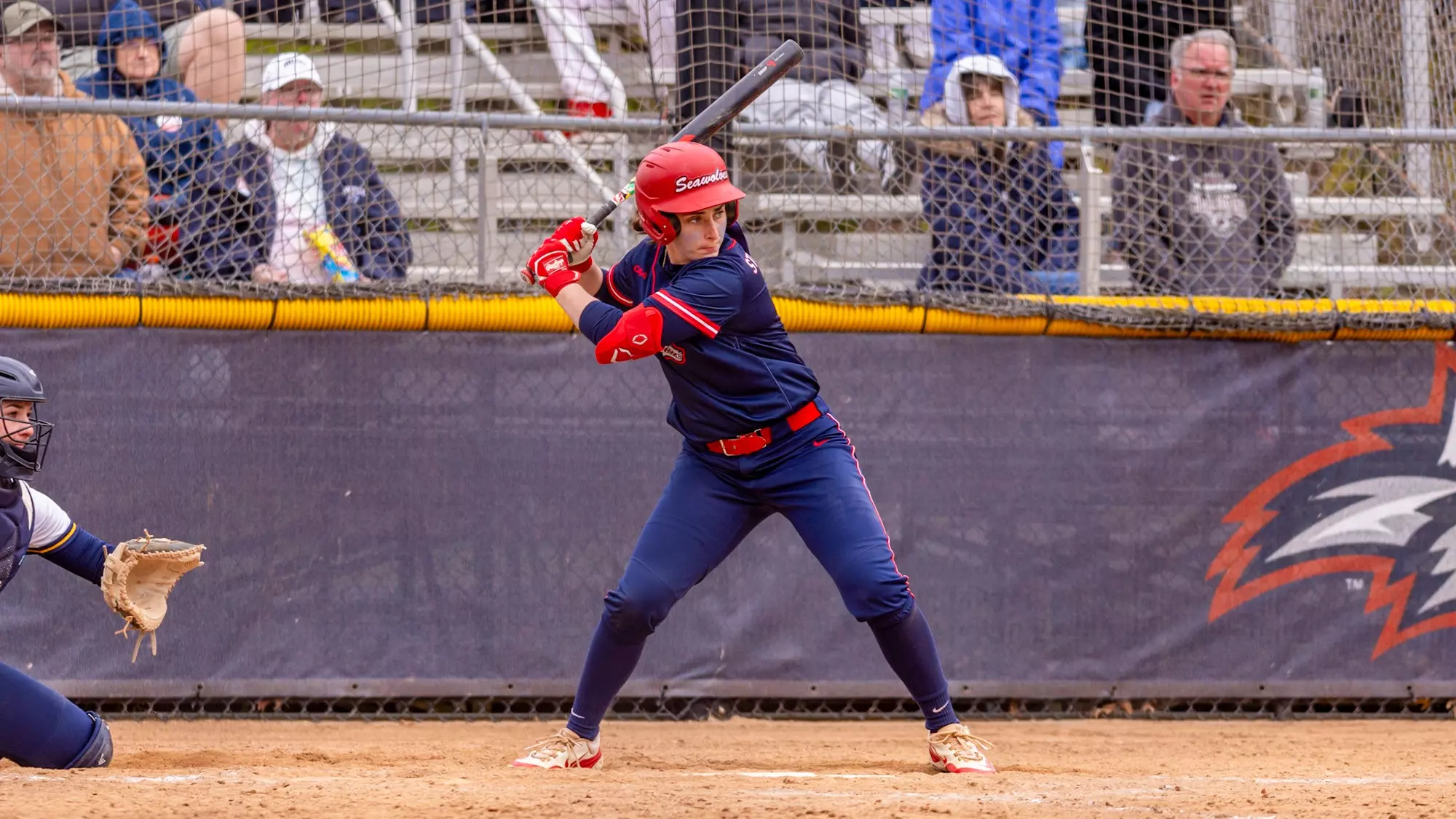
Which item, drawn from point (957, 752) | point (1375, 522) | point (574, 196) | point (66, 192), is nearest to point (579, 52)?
point (574, 196)

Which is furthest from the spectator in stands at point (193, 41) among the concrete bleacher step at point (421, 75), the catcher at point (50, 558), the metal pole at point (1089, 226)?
the metal pole at point (1089, 226)

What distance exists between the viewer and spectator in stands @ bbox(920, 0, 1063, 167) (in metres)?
6.02

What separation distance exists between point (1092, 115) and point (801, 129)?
1.60m

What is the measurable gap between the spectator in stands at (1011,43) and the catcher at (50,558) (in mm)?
3410

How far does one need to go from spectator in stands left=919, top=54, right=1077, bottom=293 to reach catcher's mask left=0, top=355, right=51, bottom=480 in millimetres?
3184

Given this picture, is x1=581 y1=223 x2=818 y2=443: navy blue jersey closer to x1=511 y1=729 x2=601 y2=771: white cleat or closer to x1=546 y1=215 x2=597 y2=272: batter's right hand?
x1=546 y1=215 x2=597 y2=272: batter's right hand

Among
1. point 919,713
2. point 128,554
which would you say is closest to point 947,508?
point 919,713

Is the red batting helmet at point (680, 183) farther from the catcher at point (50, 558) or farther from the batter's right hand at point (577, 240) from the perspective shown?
the catcher at point (50, 558)

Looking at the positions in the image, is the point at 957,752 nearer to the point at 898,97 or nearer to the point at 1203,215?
the point at 1203,215

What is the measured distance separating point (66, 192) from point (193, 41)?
0.88 metres

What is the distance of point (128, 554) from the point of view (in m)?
4.21

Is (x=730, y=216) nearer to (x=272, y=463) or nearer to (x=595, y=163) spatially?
(x=595, y=163)

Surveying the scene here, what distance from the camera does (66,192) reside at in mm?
5301

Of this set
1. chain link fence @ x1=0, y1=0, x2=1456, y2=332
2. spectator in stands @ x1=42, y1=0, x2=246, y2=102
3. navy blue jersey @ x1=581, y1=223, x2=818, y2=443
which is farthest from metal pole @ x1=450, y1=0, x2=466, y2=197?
navy blue jersey @ x1=581, y1=223, x2=818, y2=443
